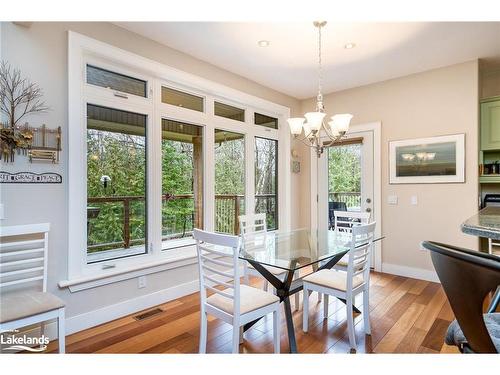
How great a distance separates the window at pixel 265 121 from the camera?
4.18 meters

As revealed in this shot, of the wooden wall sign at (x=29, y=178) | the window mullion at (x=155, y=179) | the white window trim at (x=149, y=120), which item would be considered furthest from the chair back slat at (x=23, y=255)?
the window mullion at (x=155, y=179)

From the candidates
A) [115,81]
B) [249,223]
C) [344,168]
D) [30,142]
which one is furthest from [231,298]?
[344,168]

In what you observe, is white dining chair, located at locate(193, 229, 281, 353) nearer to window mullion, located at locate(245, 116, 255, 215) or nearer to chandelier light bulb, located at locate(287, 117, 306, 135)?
chandelier light bulb, located at locate(287, 117, 306, 135)

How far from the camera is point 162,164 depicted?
9.93ft

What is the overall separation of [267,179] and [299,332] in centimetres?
249

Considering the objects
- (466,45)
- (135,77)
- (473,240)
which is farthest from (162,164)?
(473,240)

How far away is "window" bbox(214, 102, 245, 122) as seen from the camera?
3.61 metres

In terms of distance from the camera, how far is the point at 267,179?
4.43m

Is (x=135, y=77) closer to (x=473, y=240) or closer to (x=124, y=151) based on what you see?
(x=124, y=151)

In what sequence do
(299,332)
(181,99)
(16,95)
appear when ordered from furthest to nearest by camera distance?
(181,99)
(299,332)
(16,95)

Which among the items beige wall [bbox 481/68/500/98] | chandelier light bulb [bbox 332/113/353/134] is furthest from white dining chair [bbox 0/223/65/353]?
beige wall [bbox 481/68/500/98]

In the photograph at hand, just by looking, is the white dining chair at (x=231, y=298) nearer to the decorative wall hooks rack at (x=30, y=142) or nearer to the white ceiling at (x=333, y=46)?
the decorative wall hooks rack at (x=30, y=142)

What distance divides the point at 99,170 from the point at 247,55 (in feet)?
6.57

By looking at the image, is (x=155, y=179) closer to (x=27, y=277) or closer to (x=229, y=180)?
(x=229, y=180)
